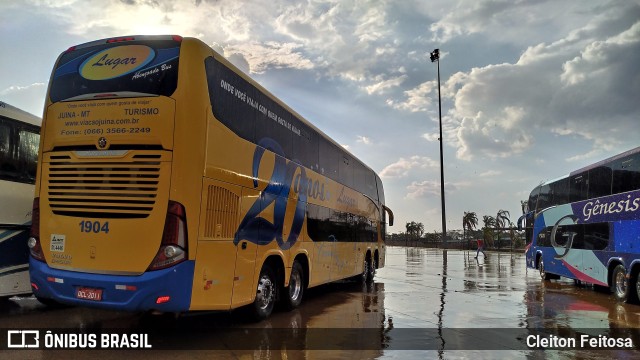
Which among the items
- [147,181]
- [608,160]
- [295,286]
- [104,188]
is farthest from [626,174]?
[104,188]

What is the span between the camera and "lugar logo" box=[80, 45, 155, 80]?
666 centimetres

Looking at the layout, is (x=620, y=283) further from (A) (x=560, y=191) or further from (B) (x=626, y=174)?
(A) (x=560, y=191)

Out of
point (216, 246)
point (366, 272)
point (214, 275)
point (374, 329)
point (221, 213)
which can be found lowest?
point (374, 329)

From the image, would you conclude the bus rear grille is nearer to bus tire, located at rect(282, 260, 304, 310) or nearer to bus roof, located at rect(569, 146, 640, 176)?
bus tire, located at rect(282, 260, 304, 310)

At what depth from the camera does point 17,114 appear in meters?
8.70

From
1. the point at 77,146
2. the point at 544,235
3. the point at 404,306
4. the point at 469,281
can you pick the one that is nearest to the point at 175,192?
the point at 77,146

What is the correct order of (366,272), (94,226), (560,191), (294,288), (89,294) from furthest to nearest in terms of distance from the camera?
(560,191) < (366,272) < (294,288) < (94,226) < (89,294)

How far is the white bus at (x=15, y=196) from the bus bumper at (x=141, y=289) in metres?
2.85

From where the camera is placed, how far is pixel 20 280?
27.7 ft

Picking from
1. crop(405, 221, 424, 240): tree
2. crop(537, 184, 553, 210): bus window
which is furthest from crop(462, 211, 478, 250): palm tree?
crop(537, 184, 553, 210): bus window

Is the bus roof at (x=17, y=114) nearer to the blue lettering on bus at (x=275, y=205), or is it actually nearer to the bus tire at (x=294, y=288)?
the blue lettering on bus at (x=275, y=205)

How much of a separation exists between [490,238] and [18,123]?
5919 cm

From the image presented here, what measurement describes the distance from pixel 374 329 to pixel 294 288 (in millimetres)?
2207

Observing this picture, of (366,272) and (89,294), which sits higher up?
(89,294)
